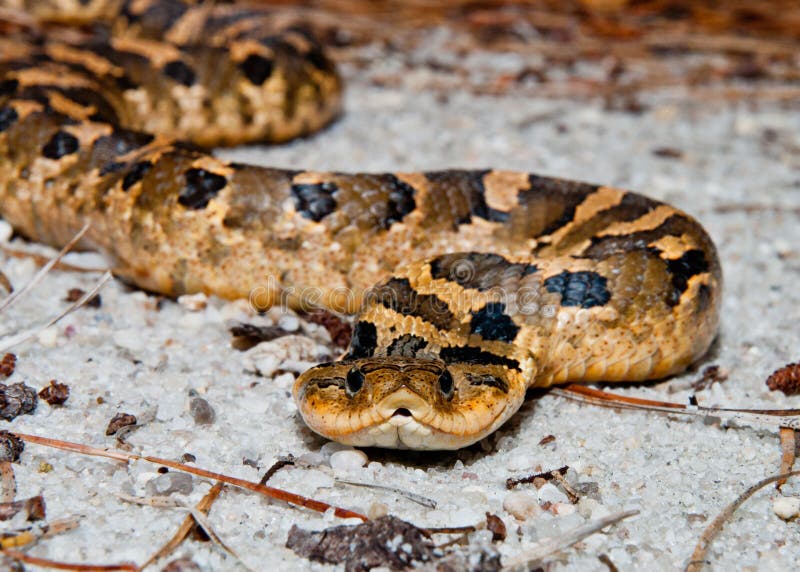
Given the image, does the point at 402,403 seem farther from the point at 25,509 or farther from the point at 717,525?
the point at 25,509

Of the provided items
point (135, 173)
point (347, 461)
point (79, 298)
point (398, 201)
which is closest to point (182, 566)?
point (347, 461)

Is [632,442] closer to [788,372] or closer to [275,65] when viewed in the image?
[788,372]

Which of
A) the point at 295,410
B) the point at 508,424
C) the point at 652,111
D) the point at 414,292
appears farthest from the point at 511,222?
the point at 652,111

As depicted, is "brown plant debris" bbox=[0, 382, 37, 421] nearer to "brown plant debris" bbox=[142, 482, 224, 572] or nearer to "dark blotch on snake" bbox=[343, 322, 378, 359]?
"brown plant debris" bbox=[142, 482, 224, 572]

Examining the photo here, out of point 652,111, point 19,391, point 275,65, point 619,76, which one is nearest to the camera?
point 19,391

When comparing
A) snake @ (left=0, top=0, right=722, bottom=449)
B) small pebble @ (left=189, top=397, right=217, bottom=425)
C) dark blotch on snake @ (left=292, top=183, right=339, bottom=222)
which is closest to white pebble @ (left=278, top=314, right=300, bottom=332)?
snake @ (left=0, top=0, right=722, bottom=449)
